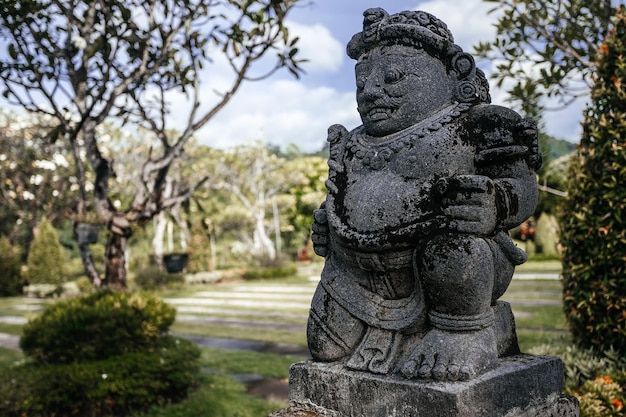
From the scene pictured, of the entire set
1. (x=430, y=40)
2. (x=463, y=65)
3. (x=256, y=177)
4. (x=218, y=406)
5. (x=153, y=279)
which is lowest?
(x=218, y=406)

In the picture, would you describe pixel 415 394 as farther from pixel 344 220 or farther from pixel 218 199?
pixel 218 199

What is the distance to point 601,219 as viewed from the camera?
185 inches

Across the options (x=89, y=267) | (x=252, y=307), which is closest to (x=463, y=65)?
(x=89, y=267)

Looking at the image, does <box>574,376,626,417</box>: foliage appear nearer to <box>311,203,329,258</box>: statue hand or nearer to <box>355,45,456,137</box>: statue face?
<box>311,203,329,258</box>: statue hand

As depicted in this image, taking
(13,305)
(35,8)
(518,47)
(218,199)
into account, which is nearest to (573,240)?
(518,47)

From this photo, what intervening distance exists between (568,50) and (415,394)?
6.26 metres

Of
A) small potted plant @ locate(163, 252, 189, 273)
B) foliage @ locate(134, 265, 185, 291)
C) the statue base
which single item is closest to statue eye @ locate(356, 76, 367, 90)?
Answer: the statue base

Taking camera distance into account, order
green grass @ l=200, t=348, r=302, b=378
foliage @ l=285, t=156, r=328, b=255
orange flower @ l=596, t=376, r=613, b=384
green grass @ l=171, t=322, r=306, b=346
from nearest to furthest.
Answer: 1. orange flower @ l=596, t=376, r=613, b=384
2. green grass @ l=200, t=348, r=302, b=378
3. green grass @ l=171, t=322, r=306, b=346
4. foliage @ l=285, t=156, r=328, b=255

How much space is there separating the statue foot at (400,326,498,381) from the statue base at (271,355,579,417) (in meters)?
0.04

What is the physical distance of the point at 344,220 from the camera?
8.87 feet

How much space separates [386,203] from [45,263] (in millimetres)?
19106

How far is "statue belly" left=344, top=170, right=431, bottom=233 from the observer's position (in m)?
2.51

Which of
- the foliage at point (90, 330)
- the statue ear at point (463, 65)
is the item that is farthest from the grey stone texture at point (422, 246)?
the foliage at point (90, 330)

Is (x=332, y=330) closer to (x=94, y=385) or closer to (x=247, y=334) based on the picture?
(x=94, y=385)
